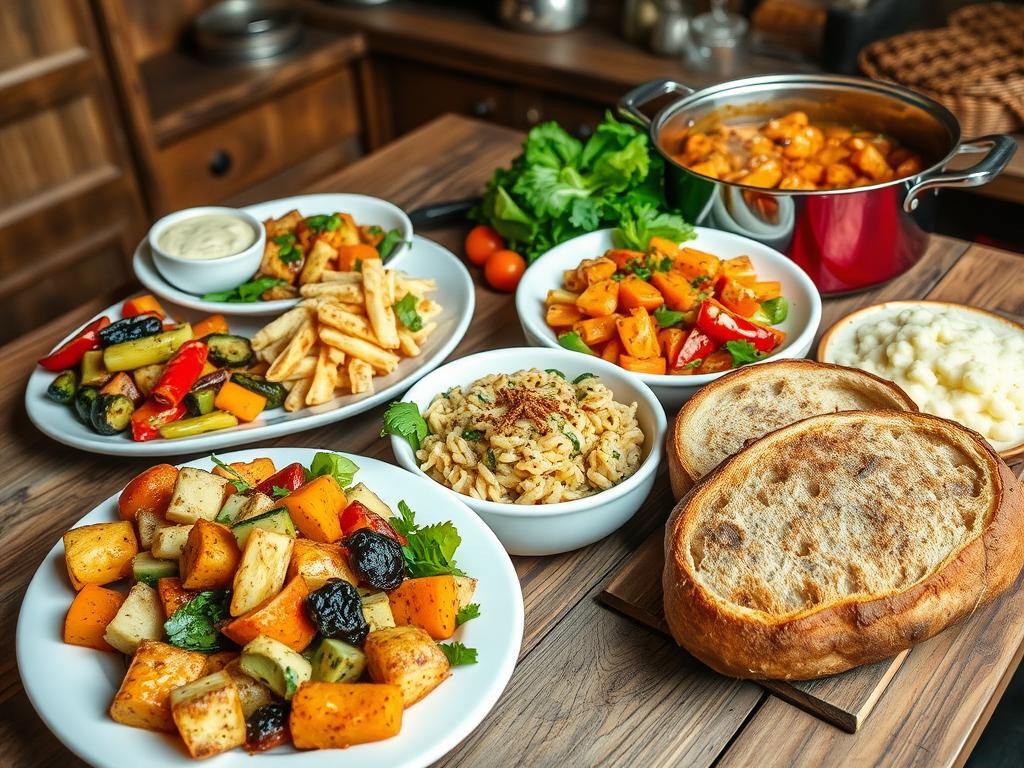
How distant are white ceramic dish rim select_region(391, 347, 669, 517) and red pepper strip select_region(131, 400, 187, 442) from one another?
468mm

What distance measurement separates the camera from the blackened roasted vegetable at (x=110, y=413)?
1.96 metres

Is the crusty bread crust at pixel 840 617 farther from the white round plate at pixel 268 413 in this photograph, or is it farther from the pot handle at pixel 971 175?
the pot handle at pixel 971 175

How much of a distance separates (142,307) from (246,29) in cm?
311

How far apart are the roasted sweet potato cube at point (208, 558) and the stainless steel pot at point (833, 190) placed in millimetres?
1417

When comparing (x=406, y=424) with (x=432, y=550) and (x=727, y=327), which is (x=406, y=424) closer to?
(x=432, y=550)

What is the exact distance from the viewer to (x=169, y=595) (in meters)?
1.46

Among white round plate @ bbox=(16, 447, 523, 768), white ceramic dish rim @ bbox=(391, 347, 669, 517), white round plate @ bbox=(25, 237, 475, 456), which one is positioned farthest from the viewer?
white round plate @ bbox=(25, 237, 475, 456)

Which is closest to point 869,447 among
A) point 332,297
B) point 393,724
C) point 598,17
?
point 393,724

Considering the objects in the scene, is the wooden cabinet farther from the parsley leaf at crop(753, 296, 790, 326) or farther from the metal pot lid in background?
the parsley leaf at crop(753, 296, 790, 326)

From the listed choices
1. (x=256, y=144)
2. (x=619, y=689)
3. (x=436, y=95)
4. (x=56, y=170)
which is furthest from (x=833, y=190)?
(x=256, y=144)

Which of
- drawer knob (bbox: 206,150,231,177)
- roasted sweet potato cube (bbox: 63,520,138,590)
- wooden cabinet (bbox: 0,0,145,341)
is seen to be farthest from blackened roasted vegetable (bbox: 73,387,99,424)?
drawer knob (bbox: 206,150,231,177)

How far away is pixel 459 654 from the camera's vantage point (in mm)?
1424

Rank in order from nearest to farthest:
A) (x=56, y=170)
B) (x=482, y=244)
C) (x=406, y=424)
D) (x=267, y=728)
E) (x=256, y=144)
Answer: (x=267, y=728) → (x=406, y=424) → (x=482, y=244) → (x=56, y=170) → (x=256, y=144)

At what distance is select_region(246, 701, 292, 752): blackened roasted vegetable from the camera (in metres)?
1.32
